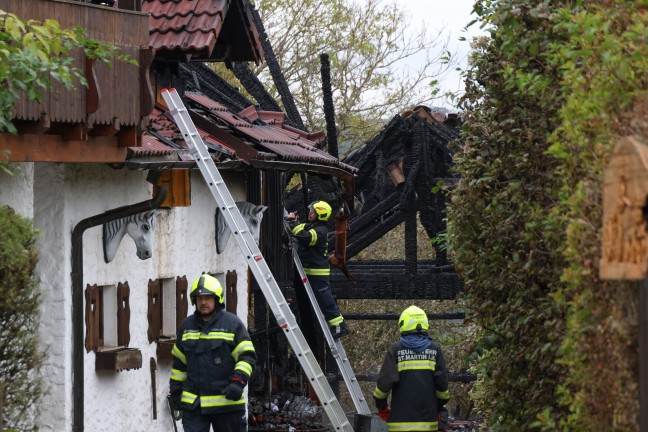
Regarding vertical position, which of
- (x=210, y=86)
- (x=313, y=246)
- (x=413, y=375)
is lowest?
(x=413, y=375)

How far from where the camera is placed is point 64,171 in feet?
38.8

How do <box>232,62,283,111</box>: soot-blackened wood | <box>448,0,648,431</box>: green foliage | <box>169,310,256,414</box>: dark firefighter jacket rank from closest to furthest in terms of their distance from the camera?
1. <box>448,0,648,431</box>: green foliage
2. <box>169,310,256,414</box>: dark firefighter jacket
3. <box>232,62,283,111</box>: soot-blackened wood

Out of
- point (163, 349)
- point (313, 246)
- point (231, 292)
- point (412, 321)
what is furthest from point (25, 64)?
point (313, 246)

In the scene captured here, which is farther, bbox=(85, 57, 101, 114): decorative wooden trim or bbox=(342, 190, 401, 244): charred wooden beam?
bbox=(342, 190, 401, 244): charred wooden beam

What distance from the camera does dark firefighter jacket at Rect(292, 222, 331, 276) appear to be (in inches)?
670

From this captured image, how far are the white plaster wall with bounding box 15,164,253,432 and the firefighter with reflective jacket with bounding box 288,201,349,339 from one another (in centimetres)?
185

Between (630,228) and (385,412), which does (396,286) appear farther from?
(630,228)

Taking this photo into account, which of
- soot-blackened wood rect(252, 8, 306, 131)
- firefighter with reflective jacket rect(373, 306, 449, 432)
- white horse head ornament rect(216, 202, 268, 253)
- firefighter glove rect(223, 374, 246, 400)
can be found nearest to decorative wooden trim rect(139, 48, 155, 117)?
firefighter glove rect(223, 374, 246, 400)

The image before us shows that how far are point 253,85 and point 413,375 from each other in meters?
8.87

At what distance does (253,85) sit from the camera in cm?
1938

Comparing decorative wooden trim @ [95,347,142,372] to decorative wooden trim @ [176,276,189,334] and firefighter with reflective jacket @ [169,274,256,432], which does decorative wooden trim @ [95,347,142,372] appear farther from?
decorative wooden trim @ [176,276,189,334]

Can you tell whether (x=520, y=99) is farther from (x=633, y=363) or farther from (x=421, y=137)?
(x=421, y=137)

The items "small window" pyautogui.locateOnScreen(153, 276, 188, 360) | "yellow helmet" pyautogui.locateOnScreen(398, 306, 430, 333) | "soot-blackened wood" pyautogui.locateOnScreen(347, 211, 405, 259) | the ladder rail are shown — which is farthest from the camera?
"soot-blackened wood" pyautogui.locateOnScreen(347, 211, 405, 259)

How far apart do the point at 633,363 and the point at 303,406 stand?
13705 mm
